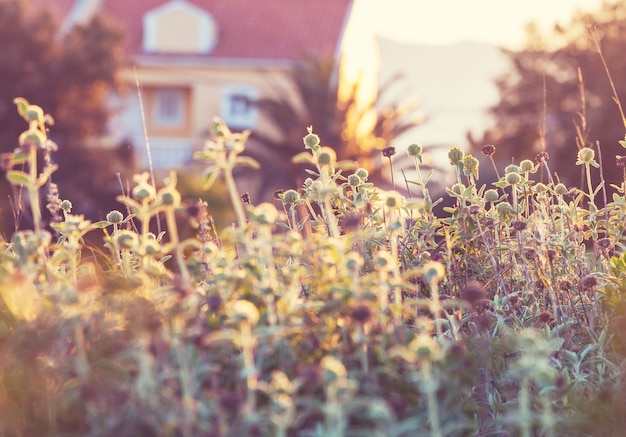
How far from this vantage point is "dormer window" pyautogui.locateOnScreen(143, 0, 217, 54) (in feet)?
117

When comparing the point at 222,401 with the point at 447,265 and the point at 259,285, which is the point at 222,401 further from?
the point at 447,265

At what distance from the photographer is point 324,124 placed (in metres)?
24.8

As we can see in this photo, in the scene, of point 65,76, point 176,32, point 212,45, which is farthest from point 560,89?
point 65,76

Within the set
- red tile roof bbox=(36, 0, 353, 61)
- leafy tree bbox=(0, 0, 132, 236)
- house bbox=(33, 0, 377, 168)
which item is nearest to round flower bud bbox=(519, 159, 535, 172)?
leafy tree bbox=(0, 0, 132, 236)

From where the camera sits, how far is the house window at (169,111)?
124ft

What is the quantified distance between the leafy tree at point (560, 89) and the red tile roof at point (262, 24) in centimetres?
651

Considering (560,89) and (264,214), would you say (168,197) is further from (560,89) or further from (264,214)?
(560,89)

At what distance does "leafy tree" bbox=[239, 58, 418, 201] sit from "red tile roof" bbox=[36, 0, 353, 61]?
26.9 feet

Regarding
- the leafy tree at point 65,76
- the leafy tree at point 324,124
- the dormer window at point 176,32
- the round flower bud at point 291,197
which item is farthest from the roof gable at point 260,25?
the round flower bud at point 291,197

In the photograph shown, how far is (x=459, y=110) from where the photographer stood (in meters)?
24.7

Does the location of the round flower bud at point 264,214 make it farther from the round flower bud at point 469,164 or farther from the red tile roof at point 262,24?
the red tile roof at point 262,24

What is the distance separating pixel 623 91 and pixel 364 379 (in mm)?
25520

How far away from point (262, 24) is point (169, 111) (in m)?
5.17

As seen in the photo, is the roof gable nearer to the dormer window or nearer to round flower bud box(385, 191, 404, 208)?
the dormer window
